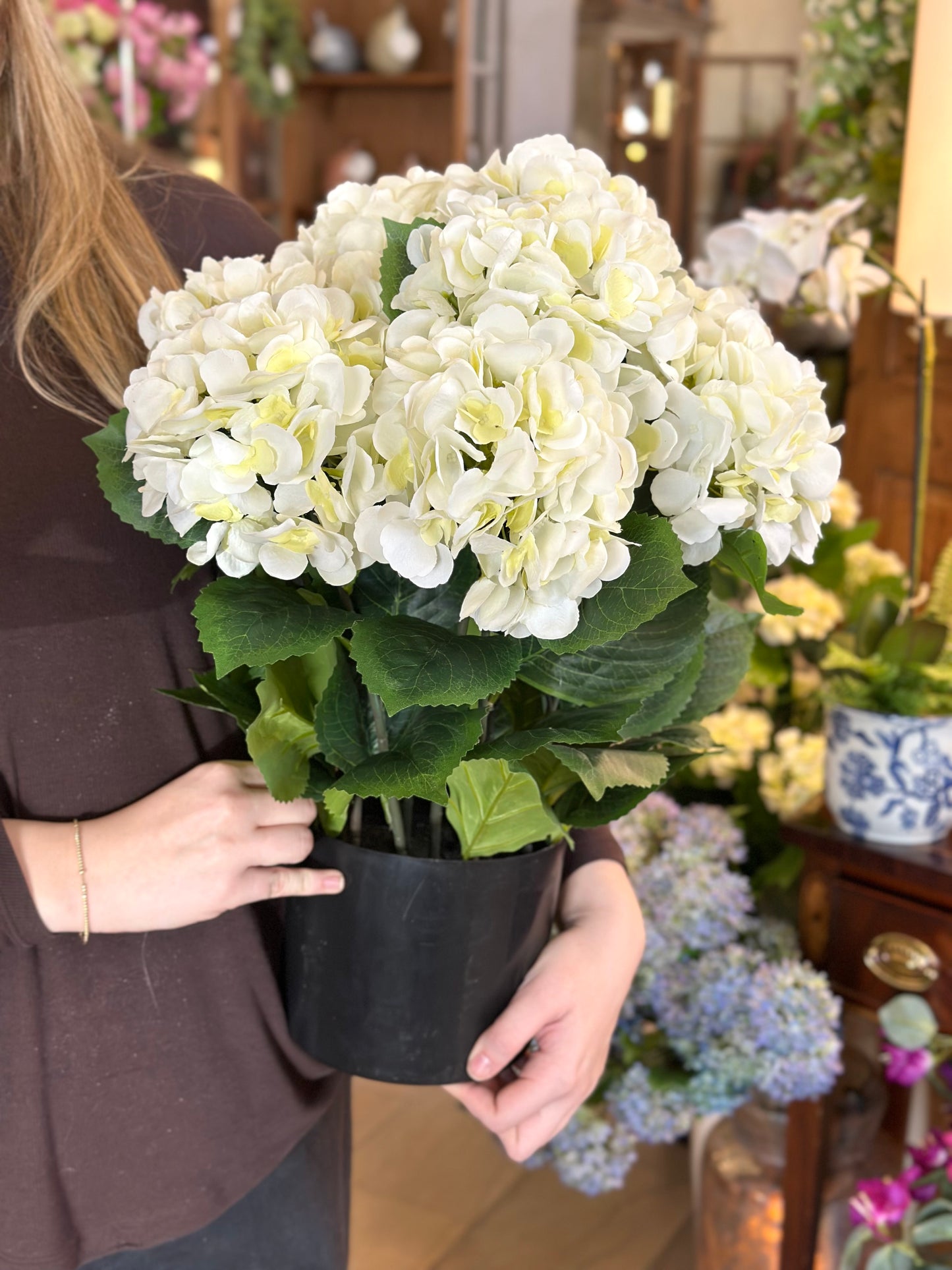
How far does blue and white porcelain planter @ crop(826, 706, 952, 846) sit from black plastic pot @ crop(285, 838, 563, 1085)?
0.72 m

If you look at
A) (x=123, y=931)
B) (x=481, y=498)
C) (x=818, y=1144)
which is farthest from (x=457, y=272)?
(x=818, y=1144)

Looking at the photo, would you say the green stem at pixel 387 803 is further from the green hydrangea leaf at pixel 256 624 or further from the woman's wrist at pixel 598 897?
the woman's wrist at pixel 598 897

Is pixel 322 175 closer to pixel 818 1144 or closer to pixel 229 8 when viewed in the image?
pixel 229 8

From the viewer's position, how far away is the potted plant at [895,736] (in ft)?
4.61

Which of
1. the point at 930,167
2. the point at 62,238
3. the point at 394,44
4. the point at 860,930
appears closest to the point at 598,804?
the point at 62,238

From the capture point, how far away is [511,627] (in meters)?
0.60

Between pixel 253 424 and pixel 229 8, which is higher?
pixel 229 8

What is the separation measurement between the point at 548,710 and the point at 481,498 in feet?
0.73

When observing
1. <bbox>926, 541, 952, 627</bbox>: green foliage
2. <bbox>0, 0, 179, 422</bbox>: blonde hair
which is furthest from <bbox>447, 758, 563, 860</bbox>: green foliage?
→ <bbox>926, 541, 952, 627</bbox>: green foliage

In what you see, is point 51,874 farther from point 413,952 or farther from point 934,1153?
point 934,1153

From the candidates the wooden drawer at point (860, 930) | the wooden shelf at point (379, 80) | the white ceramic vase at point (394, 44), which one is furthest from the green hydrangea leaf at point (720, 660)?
the white ceramic vase at point (394, 44)

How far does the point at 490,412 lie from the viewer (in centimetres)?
56

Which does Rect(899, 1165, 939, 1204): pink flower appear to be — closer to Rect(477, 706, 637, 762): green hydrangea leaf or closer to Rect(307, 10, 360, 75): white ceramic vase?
Rect(477, 706, 637, 762): green hydrangea leaf

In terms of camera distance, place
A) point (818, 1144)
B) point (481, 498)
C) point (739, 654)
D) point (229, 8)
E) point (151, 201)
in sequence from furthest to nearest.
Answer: point (229, 8) → point (818, 1144) → point (151, 201) → point (739, 654) → point (481, 498)
